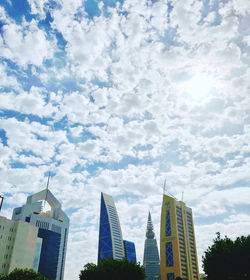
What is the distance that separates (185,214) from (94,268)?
102m

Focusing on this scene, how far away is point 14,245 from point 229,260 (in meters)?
58.9

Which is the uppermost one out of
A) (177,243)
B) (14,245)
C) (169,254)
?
(177,243)

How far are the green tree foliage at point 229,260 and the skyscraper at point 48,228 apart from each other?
4623 inches

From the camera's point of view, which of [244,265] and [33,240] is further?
[33,240]

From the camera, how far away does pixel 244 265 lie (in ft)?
156

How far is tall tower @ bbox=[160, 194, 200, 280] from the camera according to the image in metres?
132

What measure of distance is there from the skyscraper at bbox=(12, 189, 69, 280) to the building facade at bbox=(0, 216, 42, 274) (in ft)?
228

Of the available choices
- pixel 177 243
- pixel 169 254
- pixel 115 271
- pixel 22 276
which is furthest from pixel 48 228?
pixel 115 271

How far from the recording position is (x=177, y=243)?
135 meters

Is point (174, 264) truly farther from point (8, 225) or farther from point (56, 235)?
point (8, 225)

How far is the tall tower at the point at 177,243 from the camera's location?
13212cm

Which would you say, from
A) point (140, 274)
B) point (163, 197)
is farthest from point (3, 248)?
point (163, 197)

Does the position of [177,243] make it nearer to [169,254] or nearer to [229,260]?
[169,254]

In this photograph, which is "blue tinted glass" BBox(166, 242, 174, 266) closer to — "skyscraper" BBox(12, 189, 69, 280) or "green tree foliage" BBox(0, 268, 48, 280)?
"skyscraper" BBox(12, 189, 69, 280)
